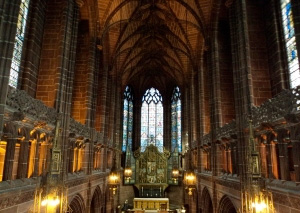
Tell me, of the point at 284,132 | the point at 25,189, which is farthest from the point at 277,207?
the point at 25,189

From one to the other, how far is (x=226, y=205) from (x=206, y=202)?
582 cm

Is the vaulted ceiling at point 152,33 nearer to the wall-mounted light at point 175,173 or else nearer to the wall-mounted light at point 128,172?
the wall-mounted light at point 175,173

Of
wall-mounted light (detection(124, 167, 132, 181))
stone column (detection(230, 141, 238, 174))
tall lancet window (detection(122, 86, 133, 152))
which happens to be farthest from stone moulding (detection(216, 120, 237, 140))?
tall lancet window (detection(122, 86, 133, 152))

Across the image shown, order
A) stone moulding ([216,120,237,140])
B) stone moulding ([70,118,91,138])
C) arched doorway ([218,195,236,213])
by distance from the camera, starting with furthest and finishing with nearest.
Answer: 1. arched doorway ([218,195,236,213])
2. stone moulding ([70,118,91,138])
3. stone moulding ([216,120,237,140])

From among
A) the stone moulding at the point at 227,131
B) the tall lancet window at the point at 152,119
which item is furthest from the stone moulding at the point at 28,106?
the tall lancet window at the point at 152,119

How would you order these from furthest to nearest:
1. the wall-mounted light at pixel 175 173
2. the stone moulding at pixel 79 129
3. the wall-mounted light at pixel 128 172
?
1. the wall-mounted light at pixel 175 173
2. the wall-mounted light at pixel 128 172
3. the stone moulding at pixel 79 129

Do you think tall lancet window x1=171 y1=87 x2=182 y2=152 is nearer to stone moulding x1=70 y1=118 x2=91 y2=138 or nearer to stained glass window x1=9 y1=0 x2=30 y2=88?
stone moulding x1=70 y1=118 x2=91 y2=138

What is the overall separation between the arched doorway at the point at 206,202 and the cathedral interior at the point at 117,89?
Result: 169mm

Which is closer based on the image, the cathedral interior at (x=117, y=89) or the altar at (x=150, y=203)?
the cathedral interior at (x=117, y=89)

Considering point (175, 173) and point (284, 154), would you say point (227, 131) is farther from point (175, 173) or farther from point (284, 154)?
point (175, 173)

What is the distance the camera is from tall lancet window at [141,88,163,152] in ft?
126

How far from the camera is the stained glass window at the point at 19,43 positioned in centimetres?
1187

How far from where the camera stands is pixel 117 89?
3019 cm

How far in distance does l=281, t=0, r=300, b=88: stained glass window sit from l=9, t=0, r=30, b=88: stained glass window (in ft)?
39.4
